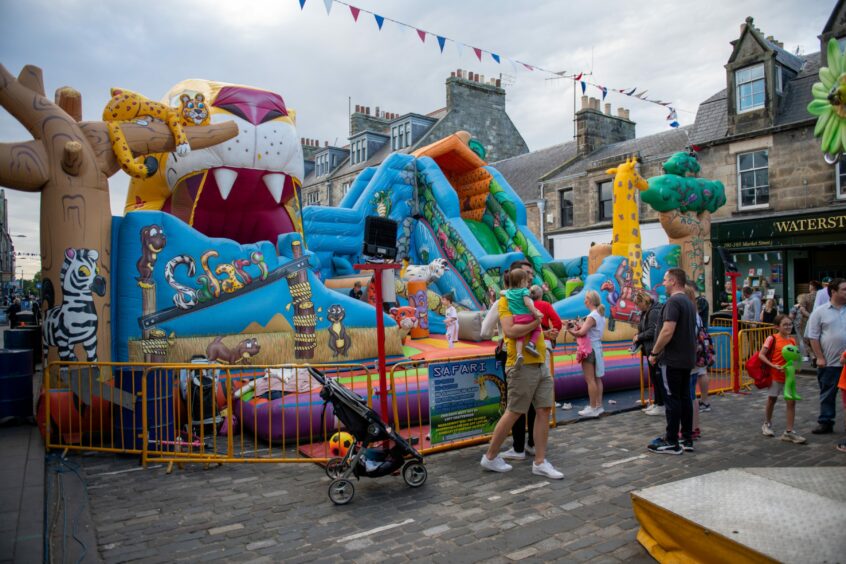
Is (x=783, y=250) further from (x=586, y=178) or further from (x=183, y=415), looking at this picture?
(x=183, y=415)

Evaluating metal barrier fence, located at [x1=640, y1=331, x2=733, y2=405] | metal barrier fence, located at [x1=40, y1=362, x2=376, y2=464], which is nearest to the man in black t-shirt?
metal barrier fence, located at [x1=40, y1=362, x2=376, y2=464]

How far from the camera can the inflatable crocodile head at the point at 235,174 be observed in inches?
368

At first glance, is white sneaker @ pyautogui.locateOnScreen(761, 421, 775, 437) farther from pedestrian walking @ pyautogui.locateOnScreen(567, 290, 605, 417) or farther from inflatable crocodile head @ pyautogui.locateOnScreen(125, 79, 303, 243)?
inflatable crocodile head @ pyautogui.locateOnScreen(125, 79, 303, 243)

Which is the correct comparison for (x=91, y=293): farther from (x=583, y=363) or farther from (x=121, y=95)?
(x=583, y=363)


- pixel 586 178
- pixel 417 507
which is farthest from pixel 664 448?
pixel 586 178

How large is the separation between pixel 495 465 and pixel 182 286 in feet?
15.5

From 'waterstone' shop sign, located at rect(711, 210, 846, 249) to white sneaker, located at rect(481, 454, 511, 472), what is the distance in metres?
15.7

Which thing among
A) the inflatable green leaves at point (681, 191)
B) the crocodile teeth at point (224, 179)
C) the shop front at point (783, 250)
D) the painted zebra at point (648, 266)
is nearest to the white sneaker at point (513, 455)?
the crocodile teeth at point (224, 179)

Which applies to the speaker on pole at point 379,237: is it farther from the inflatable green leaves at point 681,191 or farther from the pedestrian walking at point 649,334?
the inflatable green leaves at point 681,191

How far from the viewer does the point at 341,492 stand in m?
4.36

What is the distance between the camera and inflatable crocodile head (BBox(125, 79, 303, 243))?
9.34m

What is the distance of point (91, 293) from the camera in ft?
21.3

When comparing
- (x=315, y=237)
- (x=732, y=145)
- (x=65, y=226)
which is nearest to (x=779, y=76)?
(x=732, y=145)

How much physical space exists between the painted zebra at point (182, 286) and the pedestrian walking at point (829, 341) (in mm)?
7146
